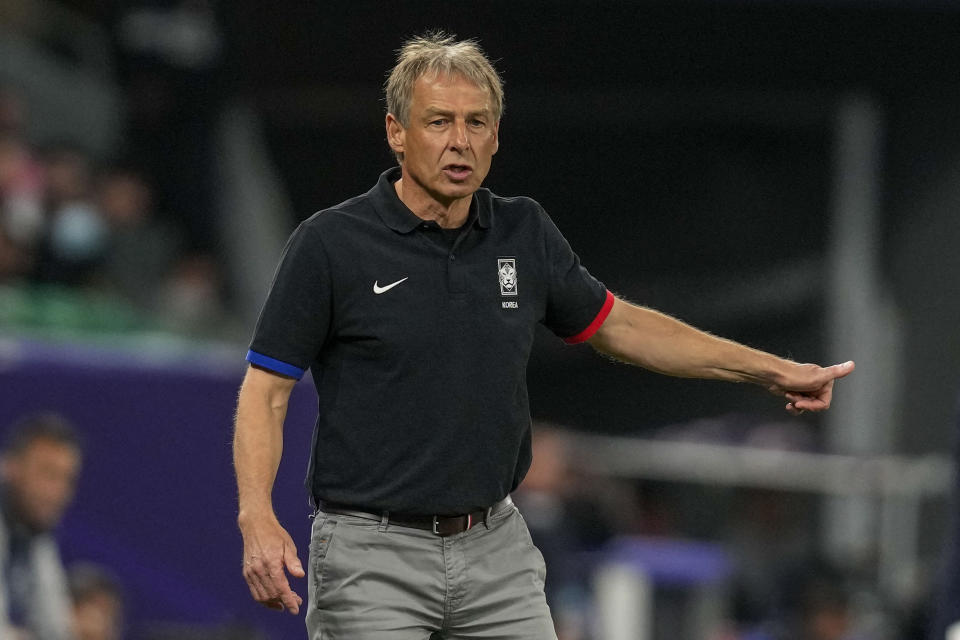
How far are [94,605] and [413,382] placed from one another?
179 inches

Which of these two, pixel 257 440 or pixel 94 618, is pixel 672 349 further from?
pixel 94 618

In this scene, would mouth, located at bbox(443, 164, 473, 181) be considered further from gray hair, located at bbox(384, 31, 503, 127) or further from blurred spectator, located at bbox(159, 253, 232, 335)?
blurred spectator, located at bbox(159, 253, 232, 335)

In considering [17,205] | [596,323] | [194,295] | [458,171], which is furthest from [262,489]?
[194,295]

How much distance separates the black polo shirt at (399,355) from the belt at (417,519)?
35 mm

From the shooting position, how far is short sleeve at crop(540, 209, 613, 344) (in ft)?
13.8

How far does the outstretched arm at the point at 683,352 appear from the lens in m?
4.34

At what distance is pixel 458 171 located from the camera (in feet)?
13.1

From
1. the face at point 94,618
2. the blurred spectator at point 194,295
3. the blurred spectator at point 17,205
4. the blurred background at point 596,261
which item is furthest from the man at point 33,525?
the blurred spectator at point 194,295

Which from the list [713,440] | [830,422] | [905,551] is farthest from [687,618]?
[830,422]

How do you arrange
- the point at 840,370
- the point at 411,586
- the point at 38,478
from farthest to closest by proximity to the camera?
the point at 38,478
the point at 840,370
the point at 411,586

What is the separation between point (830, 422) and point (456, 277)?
40.7 feet

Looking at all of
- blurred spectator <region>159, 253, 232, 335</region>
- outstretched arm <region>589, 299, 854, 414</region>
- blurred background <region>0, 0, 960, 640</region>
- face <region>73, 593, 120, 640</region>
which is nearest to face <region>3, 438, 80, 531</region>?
face <region>73, 593, 120, 640</region>

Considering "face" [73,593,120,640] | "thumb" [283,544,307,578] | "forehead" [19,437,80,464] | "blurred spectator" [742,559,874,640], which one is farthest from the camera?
"blurred spectator" [742,559,874,640]

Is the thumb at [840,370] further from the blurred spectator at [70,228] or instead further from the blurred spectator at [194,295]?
the blurred spectator at [194,295]
